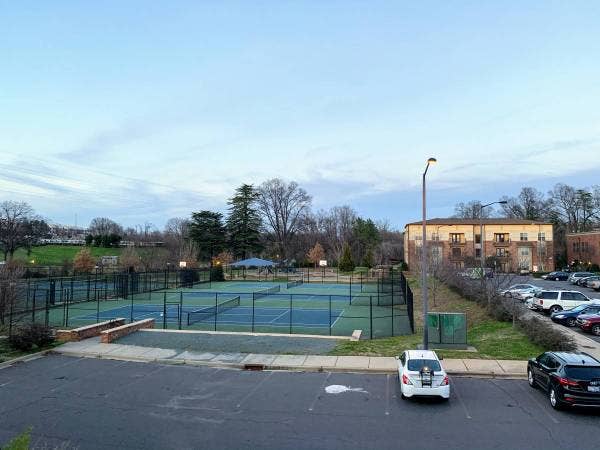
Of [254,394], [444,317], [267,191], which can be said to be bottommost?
[254,394]

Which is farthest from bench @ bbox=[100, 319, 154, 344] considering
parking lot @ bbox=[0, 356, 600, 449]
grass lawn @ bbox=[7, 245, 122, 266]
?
grass lawn @ bbox=[7, 245, 122, 266]

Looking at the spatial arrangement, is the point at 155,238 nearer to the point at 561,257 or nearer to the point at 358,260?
the point at 358,260

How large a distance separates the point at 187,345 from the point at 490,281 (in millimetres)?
20325

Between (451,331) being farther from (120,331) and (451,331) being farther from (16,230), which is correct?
(16,230)

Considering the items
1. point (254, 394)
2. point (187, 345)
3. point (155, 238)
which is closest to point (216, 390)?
point (254, 394)

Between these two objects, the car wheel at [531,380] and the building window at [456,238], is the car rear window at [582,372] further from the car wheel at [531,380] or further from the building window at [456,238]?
the building window at [456,238]

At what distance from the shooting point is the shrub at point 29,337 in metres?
20.7

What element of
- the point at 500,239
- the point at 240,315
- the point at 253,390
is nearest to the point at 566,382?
the point at 253,390

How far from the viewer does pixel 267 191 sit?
12569 centimetres

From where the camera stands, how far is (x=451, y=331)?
21469mm

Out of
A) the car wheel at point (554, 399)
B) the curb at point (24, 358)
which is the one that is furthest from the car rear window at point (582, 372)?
the curb at point (24, 358)

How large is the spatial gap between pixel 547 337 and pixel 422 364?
9118 mm

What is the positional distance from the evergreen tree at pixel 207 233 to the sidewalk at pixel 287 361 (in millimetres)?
85308

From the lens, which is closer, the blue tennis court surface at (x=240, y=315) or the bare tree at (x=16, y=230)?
the blue tennis court surface at (x=240, y=315)
